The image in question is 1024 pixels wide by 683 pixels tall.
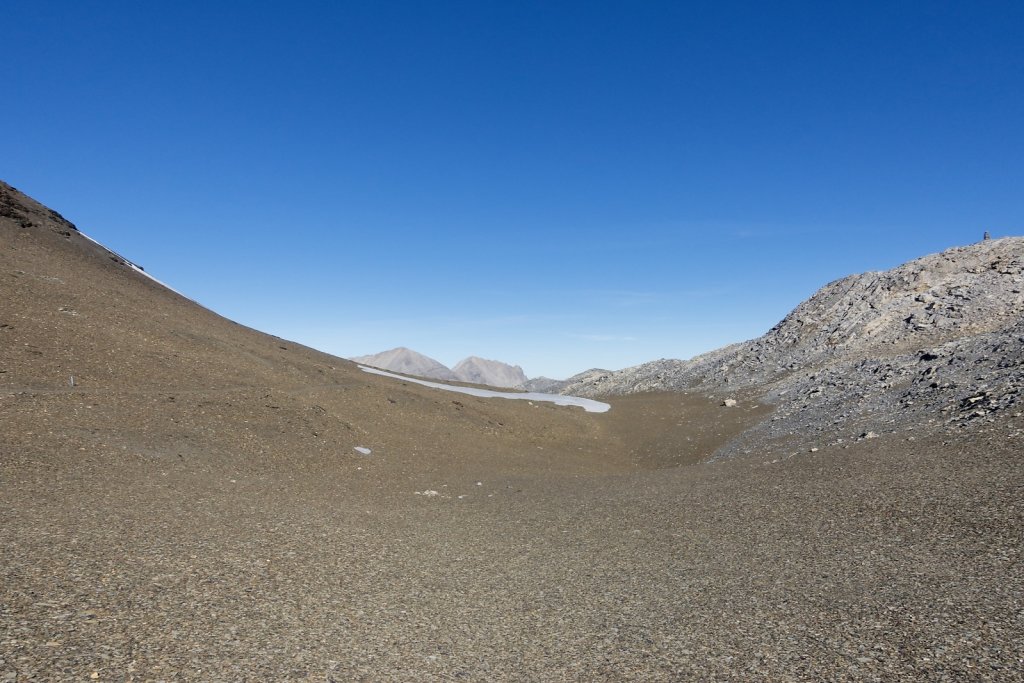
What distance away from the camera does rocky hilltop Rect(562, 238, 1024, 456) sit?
945 inches

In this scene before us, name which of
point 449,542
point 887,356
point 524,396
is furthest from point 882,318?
point 449,542

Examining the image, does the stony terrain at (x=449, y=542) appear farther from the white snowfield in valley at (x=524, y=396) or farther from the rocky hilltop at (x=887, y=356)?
the white snowfield in valley at (x=524, y=396)

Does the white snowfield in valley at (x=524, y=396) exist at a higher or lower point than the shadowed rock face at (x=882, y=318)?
lower

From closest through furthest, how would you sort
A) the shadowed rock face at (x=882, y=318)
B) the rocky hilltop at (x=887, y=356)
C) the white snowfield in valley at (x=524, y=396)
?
the rocky hilltop at (x=887, y=356) → the shadowed rock face at (x=882, y=318) → the white snowfield in valley at (x=524, y=396)

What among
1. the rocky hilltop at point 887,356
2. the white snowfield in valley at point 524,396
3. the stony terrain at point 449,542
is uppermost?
the rocky hilltop at point 887,356

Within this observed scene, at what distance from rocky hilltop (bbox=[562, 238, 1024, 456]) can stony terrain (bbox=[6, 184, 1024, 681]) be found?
0.62 meters

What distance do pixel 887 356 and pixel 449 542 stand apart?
129 ft

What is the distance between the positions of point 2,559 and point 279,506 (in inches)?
233

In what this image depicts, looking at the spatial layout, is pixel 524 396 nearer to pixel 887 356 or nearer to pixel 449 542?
pixel 887 356

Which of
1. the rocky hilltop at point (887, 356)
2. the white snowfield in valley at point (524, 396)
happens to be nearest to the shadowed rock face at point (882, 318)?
the rocky hilltop at point (887, 356)

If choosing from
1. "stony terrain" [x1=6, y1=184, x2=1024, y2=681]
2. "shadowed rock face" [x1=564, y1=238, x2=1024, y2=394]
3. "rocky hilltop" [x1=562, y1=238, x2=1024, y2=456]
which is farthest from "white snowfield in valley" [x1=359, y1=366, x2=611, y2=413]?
"stony terrain" [x1=6, y1=184, x2=1024, y2=681]

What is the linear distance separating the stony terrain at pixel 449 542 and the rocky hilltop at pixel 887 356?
615 mm

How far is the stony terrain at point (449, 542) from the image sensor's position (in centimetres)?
734

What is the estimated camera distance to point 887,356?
40.2m
